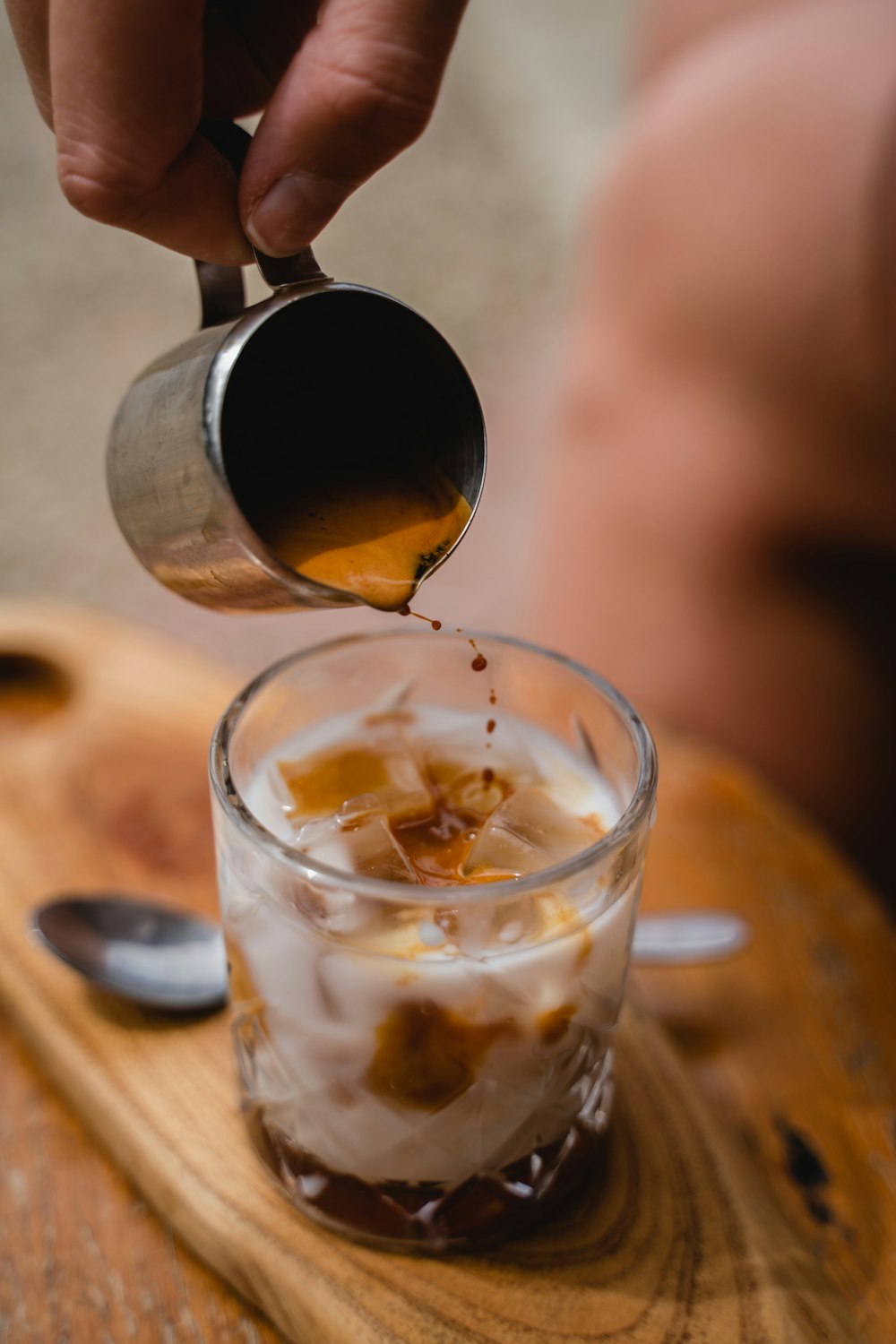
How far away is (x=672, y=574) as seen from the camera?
1634 millimetres

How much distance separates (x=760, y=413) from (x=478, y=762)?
0.87m

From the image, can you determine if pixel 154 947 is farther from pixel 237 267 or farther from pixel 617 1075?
pixel 237 267

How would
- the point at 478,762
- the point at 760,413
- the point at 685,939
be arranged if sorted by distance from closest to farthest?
the point at 478,762 → the point at 685,939 → the point at 760,413

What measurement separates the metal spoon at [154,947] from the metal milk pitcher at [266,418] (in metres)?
0.34

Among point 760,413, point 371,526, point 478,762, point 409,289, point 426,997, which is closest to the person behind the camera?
point 426,997

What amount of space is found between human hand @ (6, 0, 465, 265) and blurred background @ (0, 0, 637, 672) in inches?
75.8

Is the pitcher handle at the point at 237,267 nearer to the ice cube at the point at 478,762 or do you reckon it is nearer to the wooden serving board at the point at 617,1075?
the ice cube at the point at 478,762

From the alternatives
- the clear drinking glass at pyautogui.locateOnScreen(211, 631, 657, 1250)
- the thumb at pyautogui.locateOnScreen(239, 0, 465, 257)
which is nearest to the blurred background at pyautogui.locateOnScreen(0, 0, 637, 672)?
the clear drinking glass at pyautogui.locateOnScreen(211, 631, 657, 1250)

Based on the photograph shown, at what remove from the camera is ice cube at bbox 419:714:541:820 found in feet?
2.75

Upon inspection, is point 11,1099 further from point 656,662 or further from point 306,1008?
point 656,662

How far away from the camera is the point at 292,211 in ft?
2.28

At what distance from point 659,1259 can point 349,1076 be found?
253mm

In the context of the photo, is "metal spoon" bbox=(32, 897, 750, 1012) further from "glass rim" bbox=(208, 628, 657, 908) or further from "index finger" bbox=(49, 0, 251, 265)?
"index finger" bbox=(49, 0, 251, 265)

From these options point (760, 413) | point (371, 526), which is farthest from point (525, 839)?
point (760, 413)
